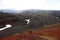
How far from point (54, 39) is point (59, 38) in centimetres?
99

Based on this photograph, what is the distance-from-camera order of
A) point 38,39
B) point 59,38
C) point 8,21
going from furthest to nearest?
point 8,21, point 59,38, point 38,39

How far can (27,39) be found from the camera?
23.0 meters

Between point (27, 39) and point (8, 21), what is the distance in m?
47.0

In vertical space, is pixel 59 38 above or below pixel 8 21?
above

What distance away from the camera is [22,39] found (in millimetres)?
23406

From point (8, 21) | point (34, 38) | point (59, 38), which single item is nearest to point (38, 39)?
point (34, 38)

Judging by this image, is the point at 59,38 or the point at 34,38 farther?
the point at 59,38

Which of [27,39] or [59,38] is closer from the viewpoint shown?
[27,39]

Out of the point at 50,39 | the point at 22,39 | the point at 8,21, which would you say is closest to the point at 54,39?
the point at 50,39

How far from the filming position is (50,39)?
23.9m

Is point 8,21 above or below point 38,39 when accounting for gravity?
below

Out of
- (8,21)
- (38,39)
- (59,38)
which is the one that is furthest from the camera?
(8,21)

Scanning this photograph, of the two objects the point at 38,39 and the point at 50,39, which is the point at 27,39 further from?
the point at 50,39

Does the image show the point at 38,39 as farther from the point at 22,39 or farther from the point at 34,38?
the point at 22,39
